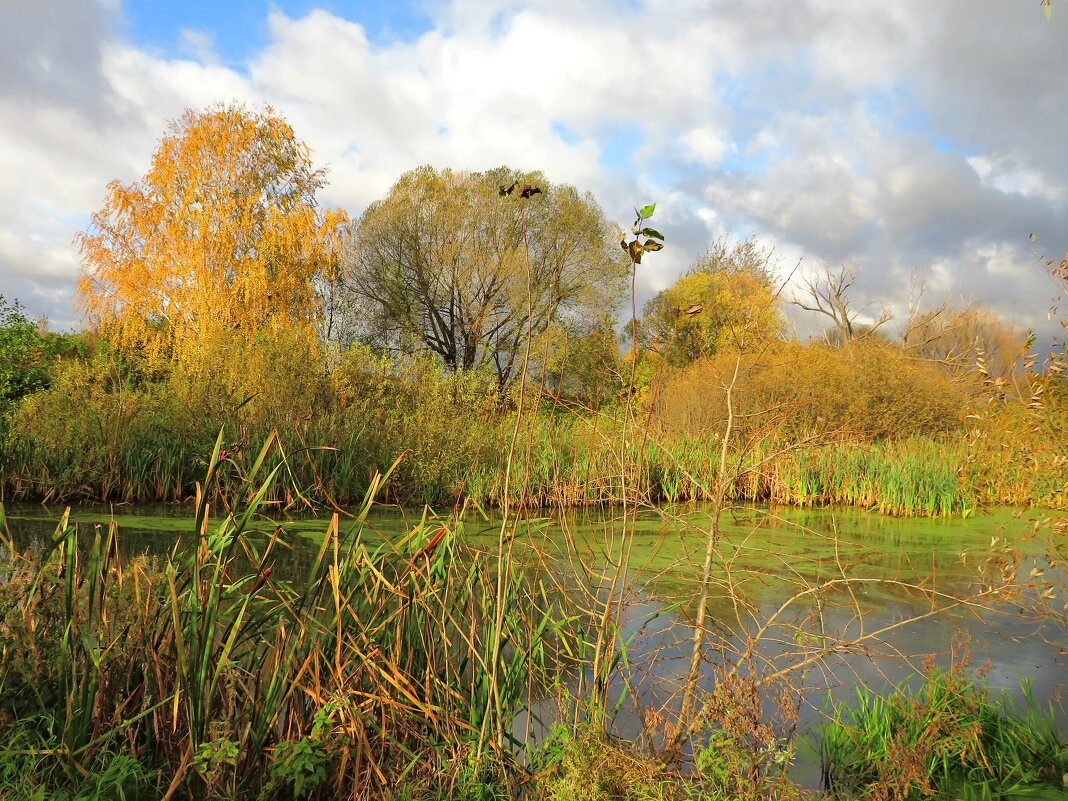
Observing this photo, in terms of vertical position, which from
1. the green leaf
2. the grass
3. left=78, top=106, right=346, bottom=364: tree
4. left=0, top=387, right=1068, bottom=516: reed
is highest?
left=78, top=106, right=346, bottom=364: tree

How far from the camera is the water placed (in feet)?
8.96

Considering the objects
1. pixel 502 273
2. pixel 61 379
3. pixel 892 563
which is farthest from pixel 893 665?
pixel 502 273

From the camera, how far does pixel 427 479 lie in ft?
32.0

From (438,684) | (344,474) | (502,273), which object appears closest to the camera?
(438,684)

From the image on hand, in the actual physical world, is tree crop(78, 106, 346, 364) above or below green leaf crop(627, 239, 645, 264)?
above

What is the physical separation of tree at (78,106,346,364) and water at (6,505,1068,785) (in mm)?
12307

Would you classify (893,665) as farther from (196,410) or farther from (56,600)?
(196,410)

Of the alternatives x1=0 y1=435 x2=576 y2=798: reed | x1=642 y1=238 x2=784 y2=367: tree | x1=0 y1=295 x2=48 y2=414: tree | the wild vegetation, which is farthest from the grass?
x1=642 y1=238 x2=784 y2=367: tree

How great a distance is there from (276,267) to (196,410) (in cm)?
1120

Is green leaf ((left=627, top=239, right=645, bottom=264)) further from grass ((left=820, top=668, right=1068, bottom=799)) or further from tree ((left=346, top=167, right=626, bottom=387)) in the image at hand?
tree ((left=346, top=167, right=626, bottom=387))

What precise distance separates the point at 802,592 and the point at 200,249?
66.0ft

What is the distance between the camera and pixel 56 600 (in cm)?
254

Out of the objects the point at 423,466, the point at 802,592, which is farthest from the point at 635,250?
the point at 423,466

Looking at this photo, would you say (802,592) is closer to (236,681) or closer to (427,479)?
(236,681)
